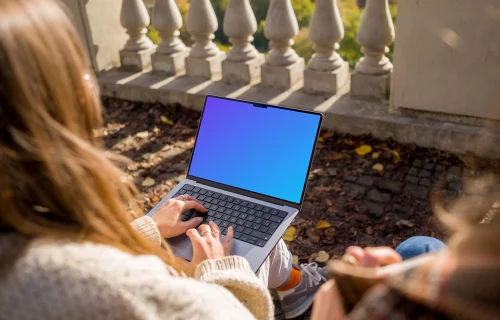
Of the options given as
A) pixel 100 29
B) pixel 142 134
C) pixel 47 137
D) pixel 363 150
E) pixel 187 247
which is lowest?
pixel 142 134

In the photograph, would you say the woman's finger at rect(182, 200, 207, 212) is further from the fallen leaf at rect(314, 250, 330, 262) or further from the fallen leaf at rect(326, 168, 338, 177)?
the fallen leaf at rect(326, 168, 338, 177)

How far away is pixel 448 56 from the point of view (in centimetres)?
292

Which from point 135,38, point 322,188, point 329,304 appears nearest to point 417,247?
point 329,304

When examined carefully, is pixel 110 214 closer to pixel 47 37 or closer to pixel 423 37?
pixel 47 37

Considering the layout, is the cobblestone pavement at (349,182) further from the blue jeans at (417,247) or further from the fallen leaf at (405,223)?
the blue jeans at (417,247)

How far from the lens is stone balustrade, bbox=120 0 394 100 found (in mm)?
3387

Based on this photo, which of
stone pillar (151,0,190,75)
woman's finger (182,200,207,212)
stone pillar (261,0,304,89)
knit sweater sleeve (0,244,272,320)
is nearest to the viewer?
knit sweater sleeve (0,244,272,320)

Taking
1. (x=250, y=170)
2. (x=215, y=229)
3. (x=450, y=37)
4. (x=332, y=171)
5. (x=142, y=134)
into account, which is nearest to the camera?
(x=215, y=229)

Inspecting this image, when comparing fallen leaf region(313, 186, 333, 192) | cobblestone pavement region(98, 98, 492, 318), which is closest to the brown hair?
cobblestone pavement region(98, 98, 492, 318)

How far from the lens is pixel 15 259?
0.91 metres

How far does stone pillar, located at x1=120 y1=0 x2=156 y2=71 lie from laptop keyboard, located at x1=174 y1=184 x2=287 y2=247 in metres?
2.80

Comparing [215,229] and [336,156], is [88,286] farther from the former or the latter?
[336,156]

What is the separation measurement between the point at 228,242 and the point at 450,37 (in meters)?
1.97

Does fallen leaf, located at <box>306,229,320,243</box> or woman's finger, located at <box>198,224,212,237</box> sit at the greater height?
woman's finger, located at <box>198,224,212,237</box>
